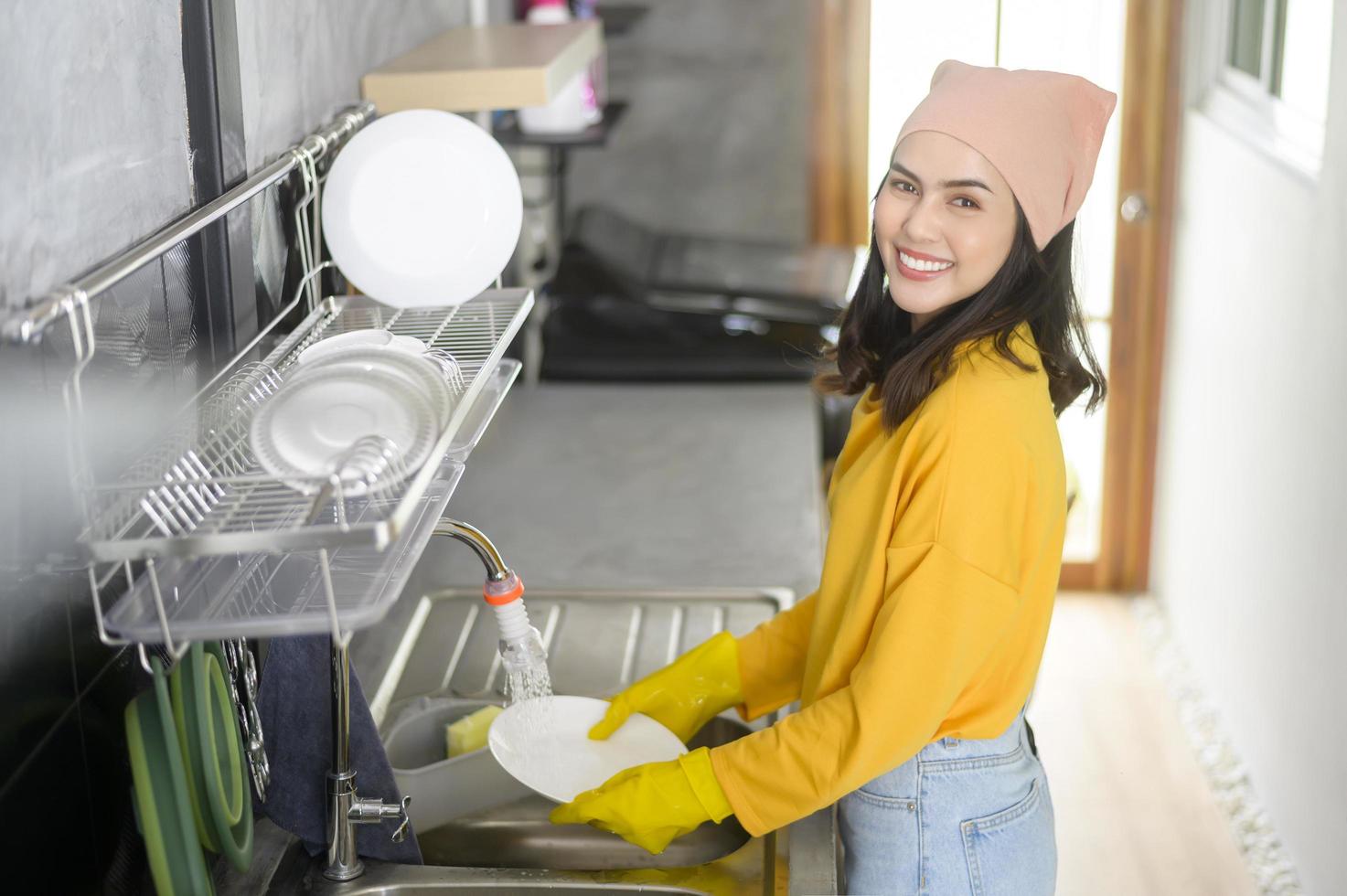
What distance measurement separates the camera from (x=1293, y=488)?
2.29 metres

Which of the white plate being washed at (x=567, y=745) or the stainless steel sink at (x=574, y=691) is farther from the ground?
the white plate being washed at (x=567, y=745)

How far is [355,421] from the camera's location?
2.99ft

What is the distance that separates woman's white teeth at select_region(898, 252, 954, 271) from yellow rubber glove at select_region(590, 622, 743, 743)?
1.47 feet

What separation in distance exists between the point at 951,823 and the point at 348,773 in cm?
53

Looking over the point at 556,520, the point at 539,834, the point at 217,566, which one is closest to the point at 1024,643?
the point at 539,834

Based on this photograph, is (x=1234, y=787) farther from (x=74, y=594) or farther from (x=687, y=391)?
(x=74, y=594)

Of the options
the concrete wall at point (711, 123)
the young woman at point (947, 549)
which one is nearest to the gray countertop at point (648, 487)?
the young woman at point (947, 549)

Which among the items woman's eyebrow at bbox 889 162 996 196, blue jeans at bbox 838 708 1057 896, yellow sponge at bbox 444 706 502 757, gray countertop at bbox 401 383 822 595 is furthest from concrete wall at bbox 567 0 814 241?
blue jeans at bbox 838 708 1057 896

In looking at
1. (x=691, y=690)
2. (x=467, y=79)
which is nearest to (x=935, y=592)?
(x=691, y=690)

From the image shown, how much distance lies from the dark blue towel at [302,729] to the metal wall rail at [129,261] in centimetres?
36

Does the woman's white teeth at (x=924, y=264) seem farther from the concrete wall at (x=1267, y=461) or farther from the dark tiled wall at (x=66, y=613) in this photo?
the concrete wall at (x=1267, y=461)

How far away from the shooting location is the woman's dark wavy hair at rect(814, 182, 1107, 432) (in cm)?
117

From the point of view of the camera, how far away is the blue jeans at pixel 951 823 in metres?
1.21

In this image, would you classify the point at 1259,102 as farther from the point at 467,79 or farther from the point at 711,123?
the point at 467,79
